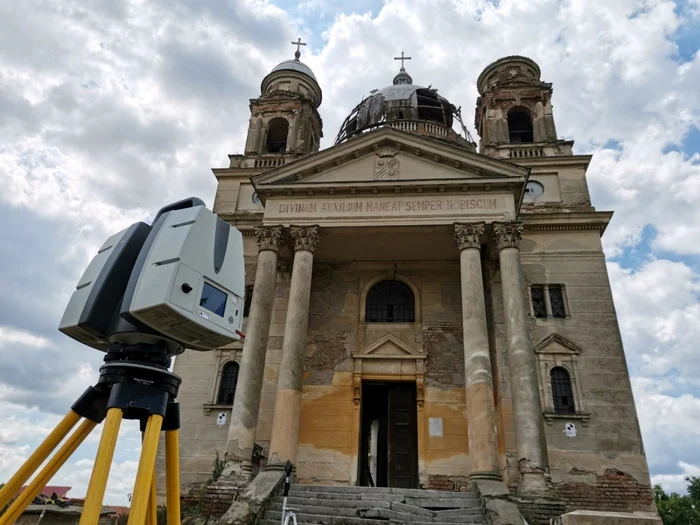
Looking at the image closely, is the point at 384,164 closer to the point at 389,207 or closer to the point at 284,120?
the point at 389,207

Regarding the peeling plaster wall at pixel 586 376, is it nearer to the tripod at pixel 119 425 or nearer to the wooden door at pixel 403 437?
the wooden door at pixel 403 437

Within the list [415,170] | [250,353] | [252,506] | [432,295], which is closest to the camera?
[252,506]

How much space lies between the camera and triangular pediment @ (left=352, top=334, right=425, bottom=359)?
17.0m

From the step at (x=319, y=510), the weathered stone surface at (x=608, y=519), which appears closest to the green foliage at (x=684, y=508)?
the step at (x=319, y=510)

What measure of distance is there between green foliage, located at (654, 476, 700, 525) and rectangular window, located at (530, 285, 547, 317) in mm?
30116

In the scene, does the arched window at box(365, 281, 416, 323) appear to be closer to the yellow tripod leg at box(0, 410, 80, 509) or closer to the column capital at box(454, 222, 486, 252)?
the column capital at box(454, 222, 486, 252)

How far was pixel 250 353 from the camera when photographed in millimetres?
14445

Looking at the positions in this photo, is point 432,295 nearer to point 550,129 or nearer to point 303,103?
point 550,129

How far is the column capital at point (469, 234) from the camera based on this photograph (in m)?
15.3

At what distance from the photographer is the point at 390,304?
1844 centimetres

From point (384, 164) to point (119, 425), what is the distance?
593 inches

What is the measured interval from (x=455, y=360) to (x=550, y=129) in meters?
11.5

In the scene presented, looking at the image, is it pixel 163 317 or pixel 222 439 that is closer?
pixel 163 317

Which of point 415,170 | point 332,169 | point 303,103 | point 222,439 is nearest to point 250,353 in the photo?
point 222,439
